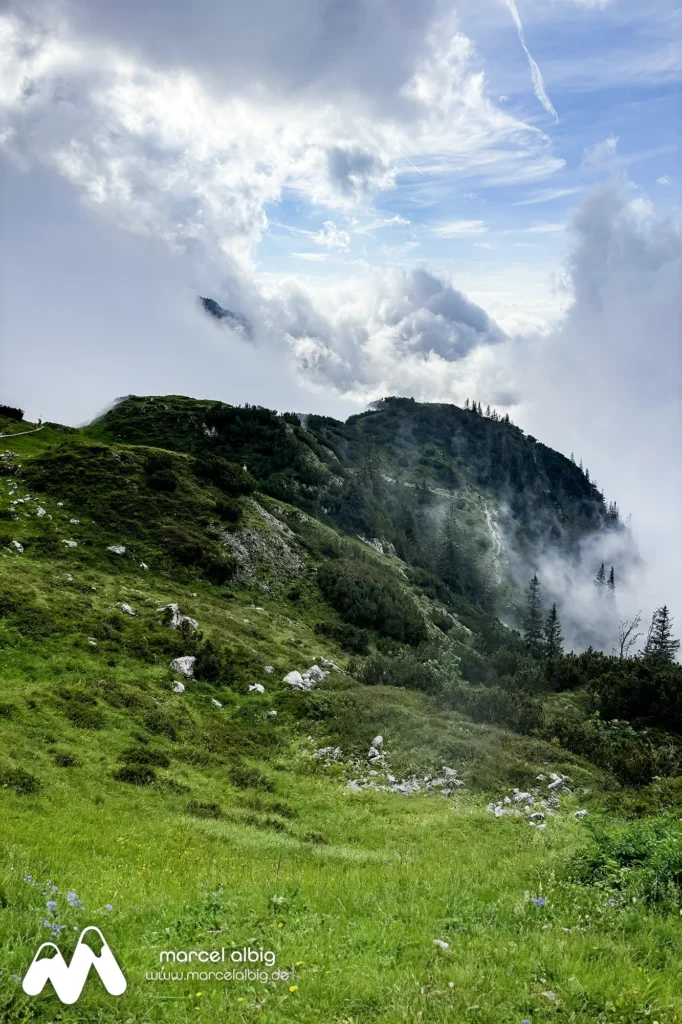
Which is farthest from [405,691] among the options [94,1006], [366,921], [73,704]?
[94,1006]

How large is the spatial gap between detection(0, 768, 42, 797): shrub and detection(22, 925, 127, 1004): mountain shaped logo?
8414 millimetres

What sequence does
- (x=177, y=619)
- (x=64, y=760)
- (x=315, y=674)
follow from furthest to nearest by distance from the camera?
(x=315, y=674)
(x=177, y=619)
(x=64, y=760)

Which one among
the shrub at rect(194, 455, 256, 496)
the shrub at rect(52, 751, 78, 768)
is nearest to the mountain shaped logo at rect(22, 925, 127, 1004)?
the shrub at rect(52, 751, 78, 768)

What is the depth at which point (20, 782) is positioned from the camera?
525 inches

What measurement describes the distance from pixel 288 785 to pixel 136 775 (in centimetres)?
514

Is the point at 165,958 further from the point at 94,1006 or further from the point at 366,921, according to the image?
the point at 366,921

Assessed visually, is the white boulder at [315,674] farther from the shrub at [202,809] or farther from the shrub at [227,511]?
the shrub at [227,511]

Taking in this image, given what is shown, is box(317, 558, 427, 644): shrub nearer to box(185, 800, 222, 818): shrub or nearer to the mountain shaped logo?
box(185, 800, 222, 818): shrub

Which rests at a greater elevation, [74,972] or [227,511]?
[227,511]

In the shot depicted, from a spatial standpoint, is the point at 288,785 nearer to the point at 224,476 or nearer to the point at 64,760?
the point at 64,760

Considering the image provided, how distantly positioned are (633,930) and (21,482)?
4542 centimetres

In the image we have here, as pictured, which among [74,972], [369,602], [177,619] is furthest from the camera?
[369,602]

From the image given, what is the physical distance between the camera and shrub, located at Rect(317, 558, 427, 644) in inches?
1731

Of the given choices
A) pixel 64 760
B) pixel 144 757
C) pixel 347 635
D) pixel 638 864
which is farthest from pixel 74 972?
pixel 347 635
